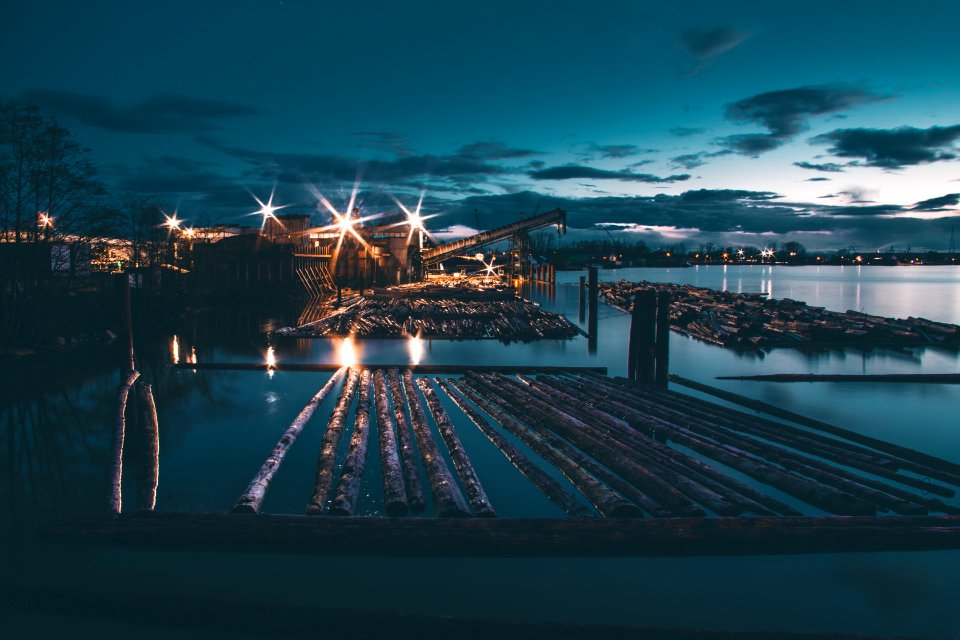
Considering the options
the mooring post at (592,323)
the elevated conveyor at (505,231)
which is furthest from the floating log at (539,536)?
the elevated conveyor at (505,231)

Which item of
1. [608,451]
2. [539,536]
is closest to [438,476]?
[539,536]

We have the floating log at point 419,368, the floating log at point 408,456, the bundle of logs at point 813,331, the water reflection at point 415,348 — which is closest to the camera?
the floating log at point 408,456

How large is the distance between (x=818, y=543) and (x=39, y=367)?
26.1 m

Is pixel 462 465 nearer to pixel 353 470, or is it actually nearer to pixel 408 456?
pixel 408 456

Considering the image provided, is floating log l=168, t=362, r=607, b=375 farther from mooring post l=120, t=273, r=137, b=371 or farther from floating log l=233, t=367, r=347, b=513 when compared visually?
mooring post l=120, t=273, r=137, b=371

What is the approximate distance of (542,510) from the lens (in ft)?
27.8

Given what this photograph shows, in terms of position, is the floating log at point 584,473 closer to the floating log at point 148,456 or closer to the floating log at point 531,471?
the floating log at point 531,471

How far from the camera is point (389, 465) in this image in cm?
908

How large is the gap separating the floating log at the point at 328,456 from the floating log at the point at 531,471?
3.03 metres

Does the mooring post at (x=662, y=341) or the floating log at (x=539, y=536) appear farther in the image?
the mooring post at (x=662, y=341)

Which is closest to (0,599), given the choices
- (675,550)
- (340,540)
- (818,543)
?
(340,540)

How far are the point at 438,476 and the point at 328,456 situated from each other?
2.30 m

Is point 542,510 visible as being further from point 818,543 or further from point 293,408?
point 293,408

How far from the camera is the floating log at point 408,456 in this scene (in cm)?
797
